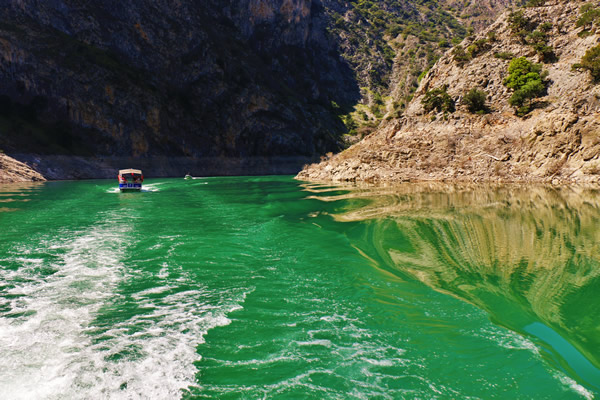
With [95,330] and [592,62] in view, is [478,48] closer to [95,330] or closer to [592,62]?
[592,62]

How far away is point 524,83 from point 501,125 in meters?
5.84

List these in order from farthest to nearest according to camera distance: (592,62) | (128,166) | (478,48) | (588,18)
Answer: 1. (128,166)
2. (478,48)
3. (588,18)
4. (592,62)

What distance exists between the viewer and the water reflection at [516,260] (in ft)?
18.0

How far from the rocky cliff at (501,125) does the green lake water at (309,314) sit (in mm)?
25103

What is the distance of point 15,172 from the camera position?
55.5m

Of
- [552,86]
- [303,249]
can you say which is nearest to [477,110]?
[552,86]

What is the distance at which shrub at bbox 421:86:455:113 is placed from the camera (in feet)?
145

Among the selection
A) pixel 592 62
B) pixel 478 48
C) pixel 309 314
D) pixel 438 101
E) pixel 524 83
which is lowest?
pixel 309 314

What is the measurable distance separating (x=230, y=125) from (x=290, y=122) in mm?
20149

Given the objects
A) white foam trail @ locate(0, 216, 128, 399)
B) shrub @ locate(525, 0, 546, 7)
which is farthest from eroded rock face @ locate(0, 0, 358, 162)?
shrub @ locate(525, 0, 546, 7)

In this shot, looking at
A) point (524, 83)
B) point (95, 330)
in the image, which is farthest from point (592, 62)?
point (95, 330)

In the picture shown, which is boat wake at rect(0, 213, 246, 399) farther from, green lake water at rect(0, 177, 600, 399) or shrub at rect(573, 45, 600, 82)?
shrub at rect(573, 45, 600, 82)

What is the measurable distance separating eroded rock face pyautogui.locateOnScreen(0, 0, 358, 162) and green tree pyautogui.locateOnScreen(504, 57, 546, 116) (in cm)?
7256

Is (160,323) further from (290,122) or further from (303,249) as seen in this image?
(290,122)
